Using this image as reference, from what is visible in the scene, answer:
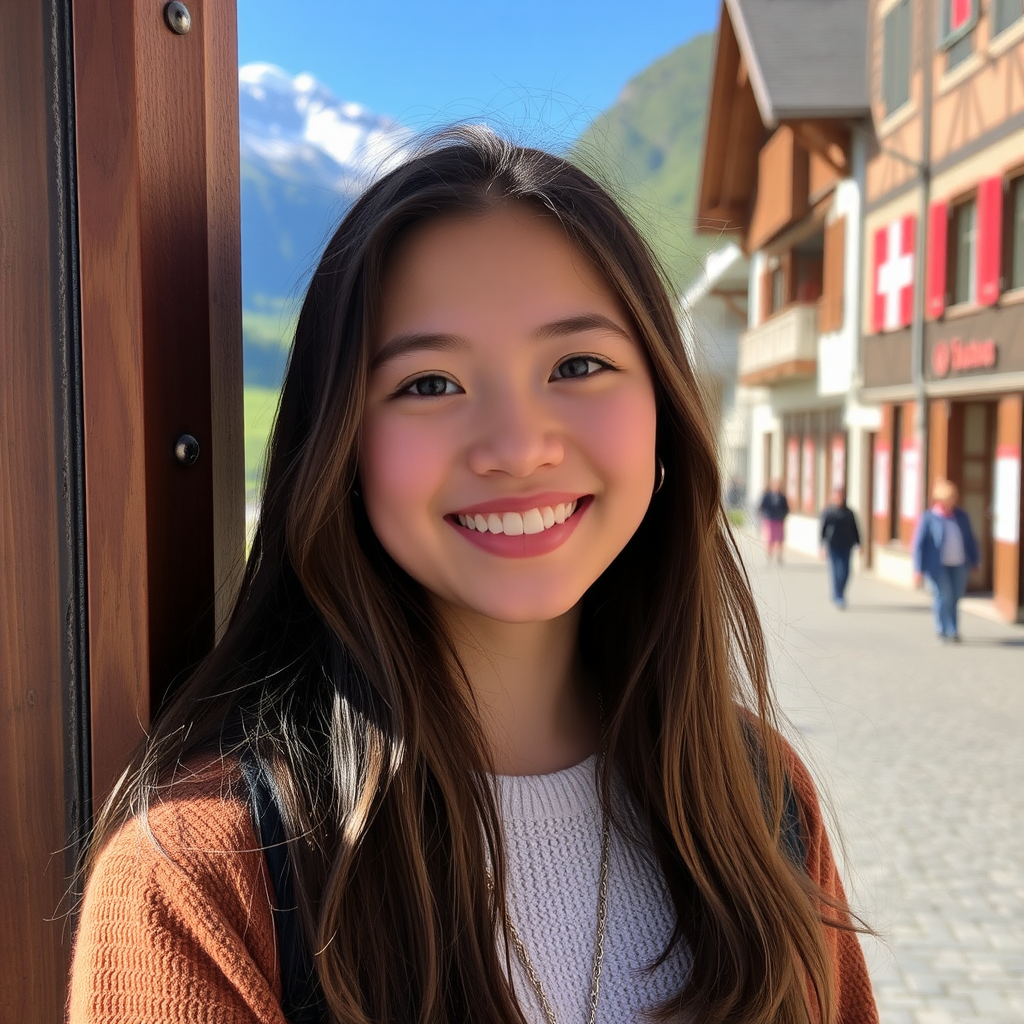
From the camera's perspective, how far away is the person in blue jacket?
1063cm

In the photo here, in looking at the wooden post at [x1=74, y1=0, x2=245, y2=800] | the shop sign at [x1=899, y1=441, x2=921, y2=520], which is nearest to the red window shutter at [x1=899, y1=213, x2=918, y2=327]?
the shop sign at [x1=899, y1=441, x2=921, y2=520]

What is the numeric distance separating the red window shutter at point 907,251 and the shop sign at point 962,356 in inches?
45.5

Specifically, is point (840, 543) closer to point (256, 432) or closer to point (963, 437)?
point (963, 437)

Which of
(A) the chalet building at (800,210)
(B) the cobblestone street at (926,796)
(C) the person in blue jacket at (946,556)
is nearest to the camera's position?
(B) the cobblestone street at (926,796)

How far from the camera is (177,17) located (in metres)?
1.23

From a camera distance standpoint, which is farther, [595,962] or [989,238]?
[989,238]

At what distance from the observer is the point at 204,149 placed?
1.30 metres

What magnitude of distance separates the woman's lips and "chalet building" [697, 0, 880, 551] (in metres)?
17.1

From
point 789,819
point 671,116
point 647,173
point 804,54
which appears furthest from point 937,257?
point 671,116

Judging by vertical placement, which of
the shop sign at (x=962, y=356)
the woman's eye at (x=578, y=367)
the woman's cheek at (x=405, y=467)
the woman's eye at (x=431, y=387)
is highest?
the shop sign at (x=962, y=356)

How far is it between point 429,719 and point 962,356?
1341 centimetres

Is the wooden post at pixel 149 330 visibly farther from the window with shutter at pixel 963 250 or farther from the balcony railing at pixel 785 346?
the balcony railing at pixel 785 346

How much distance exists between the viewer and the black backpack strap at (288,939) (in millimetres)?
1147

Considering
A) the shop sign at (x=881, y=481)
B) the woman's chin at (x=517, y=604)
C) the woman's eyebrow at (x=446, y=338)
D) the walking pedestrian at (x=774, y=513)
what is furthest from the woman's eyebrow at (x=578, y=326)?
the walking pedestrian at (x=774, y=513)
